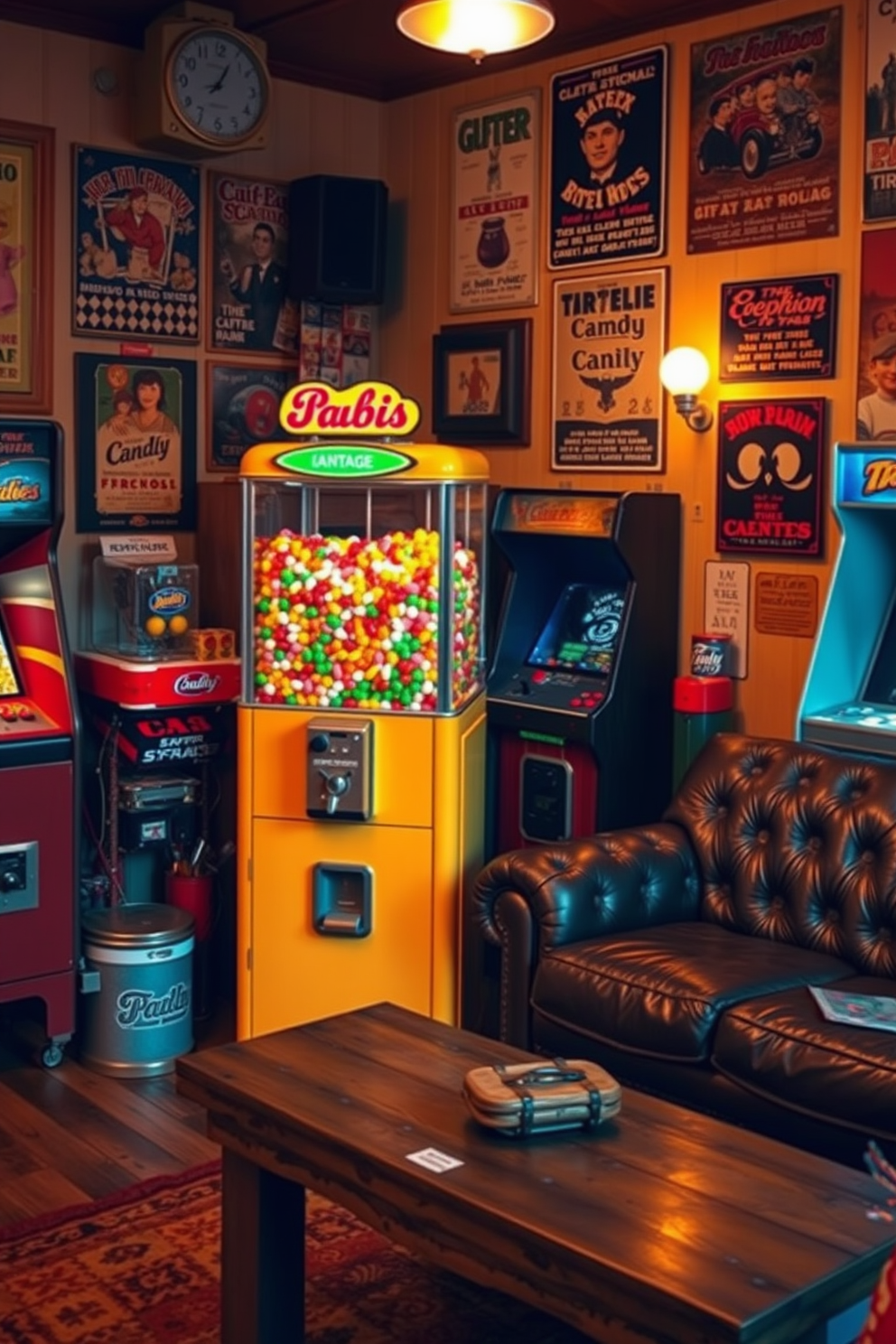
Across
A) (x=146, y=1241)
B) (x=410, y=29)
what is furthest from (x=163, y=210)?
(x=146, y=1241)

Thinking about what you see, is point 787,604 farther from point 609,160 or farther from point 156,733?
point 156,733

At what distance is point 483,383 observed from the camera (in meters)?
5.39

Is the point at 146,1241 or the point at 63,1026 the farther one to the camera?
the point at 63,1026

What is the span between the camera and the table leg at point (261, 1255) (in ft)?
9.06

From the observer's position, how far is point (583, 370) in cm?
510

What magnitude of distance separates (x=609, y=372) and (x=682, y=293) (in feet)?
1.17

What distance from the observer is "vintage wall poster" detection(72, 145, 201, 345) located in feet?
16.5

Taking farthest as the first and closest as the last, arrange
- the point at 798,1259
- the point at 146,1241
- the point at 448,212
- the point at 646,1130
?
the point at 448,212
the point at 146,1241
the point at 646,1130
the point at 798,1259

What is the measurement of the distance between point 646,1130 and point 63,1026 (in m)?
2.26

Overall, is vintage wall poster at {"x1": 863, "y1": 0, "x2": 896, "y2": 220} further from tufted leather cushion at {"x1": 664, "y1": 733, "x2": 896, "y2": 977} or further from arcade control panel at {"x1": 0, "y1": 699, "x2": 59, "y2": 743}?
arcade control panel at {"x1": 0, "y1": 699, "x2": 59, "y2": 743}

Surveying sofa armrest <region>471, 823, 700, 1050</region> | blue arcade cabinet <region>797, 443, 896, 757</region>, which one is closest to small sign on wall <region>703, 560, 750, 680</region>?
blue arcade cabinet <region>797, 443, 896, 757</region>

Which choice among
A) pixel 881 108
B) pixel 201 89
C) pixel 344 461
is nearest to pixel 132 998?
pixel 344 461

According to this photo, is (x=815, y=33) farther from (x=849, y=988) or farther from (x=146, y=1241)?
(x=146, y=1241)

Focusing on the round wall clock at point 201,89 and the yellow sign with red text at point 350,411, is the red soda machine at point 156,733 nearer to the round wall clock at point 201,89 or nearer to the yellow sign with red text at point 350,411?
the yellow sign with red text at point 350,411
